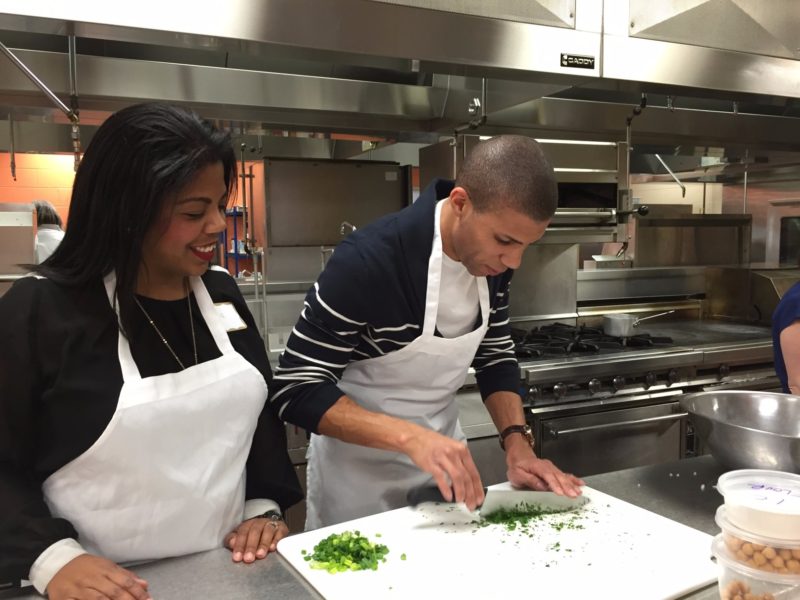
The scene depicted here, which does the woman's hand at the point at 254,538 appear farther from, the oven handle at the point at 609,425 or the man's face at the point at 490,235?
the oven handle at the point at 609,425

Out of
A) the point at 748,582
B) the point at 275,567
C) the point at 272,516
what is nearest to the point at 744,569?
the point at 748,582

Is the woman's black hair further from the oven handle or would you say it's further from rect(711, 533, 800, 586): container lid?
the oven handle

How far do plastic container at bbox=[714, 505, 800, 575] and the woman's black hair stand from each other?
1.04 metres

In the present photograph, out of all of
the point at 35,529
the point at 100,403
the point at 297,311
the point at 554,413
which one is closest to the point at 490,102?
the point at 554,413

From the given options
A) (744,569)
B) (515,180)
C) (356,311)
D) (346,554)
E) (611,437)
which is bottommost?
(611,437)

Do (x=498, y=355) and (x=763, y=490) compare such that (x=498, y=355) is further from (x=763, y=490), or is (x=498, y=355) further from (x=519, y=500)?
(x=763, y=490)

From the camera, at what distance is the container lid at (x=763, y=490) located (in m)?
0.89

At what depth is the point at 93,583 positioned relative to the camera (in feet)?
3.28

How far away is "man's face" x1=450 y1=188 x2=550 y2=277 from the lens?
55.2 inches

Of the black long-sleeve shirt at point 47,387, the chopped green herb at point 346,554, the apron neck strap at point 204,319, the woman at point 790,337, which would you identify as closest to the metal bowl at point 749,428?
the woman at point 790,337

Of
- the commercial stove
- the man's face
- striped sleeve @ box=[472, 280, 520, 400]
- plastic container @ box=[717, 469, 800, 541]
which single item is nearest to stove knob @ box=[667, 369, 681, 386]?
the commercial stove

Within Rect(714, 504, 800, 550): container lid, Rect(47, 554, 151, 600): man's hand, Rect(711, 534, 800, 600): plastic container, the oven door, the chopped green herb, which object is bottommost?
the oven door

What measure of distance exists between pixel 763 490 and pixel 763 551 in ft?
0.63

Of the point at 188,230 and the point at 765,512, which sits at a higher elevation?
the point at 188,230
